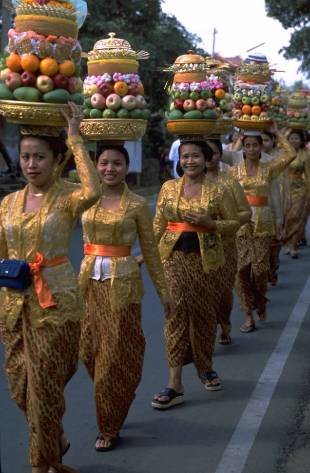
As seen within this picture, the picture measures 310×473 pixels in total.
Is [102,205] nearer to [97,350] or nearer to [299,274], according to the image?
[97,350]

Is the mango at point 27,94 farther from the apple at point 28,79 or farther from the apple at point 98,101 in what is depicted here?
the apple at point 98,101

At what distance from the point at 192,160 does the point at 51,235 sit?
2.15 m

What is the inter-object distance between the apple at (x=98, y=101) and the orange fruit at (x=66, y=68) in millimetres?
1029

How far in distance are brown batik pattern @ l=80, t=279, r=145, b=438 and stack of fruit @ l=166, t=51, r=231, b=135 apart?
167 cm

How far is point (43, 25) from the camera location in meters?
4.25

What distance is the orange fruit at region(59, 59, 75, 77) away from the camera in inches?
167

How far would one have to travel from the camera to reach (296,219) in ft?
45.7

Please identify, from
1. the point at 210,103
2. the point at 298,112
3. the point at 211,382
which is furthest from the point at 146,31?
the point at 211,382

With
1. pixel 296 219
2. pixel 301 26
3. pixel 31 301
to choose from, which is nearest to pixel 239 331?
pixel 31 301

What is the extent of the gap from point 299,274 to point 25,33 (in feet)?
27.8

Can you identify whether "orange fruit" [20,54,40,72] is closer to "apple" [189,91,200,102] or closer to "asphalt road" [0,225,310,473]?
"asphalt road" [0,225,310,473]

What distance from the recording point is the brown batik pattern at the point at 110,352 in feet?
17.1

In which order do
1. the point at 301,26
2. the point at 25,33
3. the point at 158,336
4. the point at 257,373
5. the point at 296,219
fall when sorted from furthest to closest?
the point at 301,26 < the point at 296,219 < the point at 158,336 < the point at 257,373 < the point at 25,33

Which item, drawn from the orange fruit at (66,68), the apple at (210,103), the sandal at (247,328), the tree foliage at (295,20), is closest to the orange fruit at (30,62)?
the orange fruit at (66,68)
